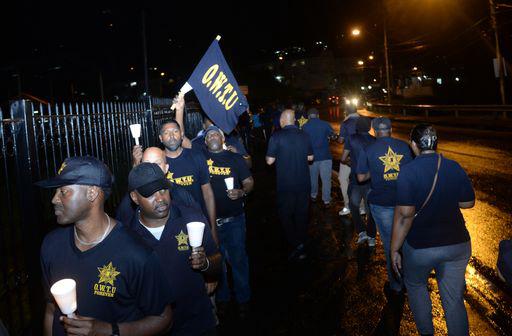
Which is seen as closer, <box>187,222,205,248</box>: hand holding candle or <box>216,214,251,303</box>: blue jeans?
<box>187,222,205,248</box>: hand holding candle

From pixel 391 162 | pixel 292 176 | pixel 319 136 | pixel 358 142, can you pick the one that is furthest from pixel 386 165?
pixel 319 136

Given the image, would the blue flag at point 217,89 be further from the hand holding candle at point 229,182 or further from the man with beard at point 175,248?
the man with beard at point 175,248

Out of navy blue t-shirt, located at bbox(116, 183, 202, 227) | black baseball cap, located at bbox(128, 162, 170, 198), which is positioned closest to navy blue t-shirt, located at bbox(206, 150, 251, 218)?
navy blue t-shirt, located at bbox(116, 183, 202, 227)

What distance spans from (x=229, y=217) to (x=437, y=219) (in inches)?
93.7

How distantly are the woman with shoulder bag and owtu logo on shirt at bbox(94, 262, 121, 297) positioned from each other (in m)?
2.46

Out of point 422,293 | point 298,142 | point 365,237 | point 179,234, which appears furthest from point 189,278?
point 365,237

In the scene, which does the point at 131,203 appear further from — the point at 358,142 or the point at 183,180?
the point at 358,142

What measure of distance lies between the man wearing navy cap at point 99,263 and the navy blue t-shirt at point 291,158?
13.1 feet

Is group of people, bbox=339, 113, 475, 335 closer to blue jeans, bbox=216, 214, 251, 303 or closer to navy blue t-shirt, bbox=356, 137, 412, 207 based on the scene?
navy blue t-shirt, bbox=356, 137, 412, 207

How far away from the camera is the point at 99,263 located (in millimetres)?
2387

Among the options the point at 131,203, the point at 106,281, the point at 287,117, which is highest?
the point at 287,117

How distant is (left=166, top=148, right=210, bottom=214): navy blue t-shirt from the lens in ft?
14.9

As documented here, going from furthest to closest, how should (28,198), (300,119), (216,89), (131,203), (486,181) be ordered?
(300,119) < (486,181) < (216,89) < (28,198) < (131,203)

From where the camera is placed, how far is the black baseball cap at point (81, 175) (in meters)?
2.47
